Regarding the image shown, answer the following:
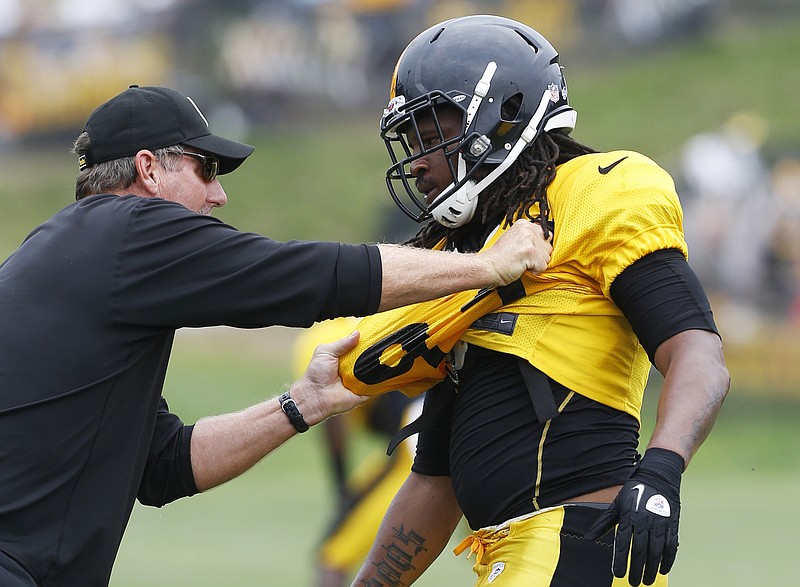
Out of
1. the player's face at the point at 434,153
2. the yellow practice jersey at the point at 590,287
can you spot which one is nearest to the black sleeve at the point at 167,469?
the yellow practice jersey at the point at 590,287

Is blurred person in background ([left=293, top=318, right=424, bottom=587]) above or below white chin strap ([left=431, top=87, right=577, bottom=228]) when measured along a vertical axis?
below

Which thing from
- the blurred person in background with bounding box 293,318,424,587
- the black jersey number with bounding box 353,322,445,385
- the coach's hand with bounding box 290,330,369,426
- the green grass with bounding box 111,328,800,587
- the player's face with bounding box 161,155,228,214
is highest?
the player's face with bounding box 161,155,228,214

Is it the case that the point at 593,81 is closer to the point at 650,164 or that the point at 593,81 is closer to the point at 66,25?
the point at 66,25

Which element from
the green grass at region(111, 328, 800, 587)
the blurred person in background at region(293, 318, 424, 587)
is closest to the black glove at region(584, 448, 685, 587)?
the blurred person in background at region(293, 318, 424, 587)

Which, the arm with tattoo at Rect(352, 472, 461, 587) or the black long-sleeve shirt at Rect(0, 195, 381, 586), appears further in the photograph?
the arm with tattoo at Rect(352, 472, 461, 587)

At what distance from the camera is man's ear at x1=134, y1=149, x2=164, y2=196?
11.9 ft

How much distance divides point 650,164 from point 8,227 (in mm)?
16143

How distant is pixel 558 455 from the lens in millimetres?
3051

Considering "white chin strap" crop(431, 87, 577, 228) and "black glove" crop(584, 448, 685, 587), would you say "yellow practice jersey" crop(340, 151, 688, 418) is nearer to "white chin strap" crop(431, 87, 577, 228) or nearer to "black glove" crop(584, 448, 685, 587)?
"white chin strap" crop(431, 87, 577, 228)

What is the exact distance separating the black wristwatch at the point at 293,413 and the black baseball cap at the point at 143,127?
2.52 feet

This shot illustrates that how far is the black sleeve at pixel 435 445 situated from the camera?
11.3 feet

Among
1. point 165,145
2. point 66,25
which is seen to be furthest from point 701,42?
point 165,145

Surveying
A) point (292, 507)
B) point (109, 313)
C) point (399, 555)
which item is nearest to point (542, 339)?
point (399, 555)

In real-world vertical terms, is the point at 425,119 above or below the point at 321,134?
above
